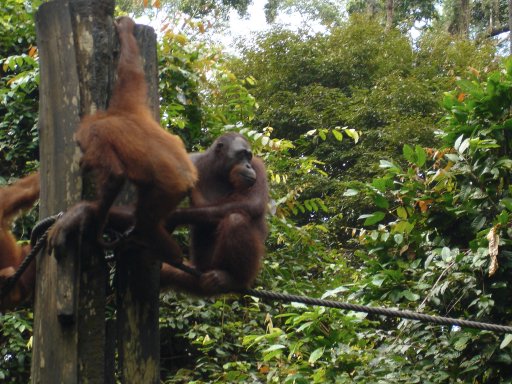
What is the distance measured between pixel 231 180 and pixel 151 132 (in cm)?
119

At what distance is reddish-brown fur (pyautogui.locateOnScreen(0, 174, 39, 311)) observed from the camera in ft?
12.0

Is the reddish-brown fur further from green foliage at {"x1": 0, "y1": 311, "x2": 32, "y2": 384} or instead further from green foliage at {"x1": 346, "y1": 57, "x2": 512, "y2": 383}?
green foliage at {"x1": 346, "y1": 57, "x2": 512, "y2": 383}

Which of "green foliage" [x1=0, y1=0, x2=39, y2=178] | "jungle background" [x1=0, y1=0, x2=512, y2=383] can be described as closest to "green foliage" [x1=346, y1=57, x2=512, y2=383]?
"jungle background" [x1=0, y1=0, x2=512, y2=383]

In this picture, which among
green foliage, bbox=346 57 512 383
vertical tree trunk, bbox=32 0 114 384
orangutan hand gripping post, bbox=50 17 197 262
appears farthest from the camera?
green foliage, bbox=346 57 512 383

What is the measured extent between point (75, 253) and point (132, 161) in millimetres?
436

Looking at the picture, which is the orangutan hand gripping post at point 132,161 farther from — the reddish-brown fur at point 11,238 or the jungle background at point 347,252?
the jungle background at point 347,252

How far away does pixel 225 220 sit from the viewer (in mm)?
3717

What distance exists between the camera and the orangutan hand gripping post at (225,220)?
3.64 metres

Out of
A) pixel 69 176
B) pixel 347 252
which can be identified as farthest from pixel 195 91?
pixel 347 252

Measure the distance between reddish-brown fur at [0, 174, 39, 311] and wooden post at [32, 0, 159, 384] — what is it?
998 mm

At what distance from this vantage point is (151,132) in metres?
2.92

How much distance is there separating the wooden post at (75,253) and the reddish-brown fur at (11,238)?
1.00 m

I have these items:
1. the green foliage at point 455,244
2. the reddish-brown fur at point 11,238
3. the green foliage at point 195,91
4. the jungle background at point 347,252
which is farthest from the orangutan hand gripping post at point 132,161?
the green foliage at point 195,91

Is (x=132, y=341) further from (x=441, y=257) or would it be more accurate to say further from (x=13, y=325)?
(x=13, y=325)
